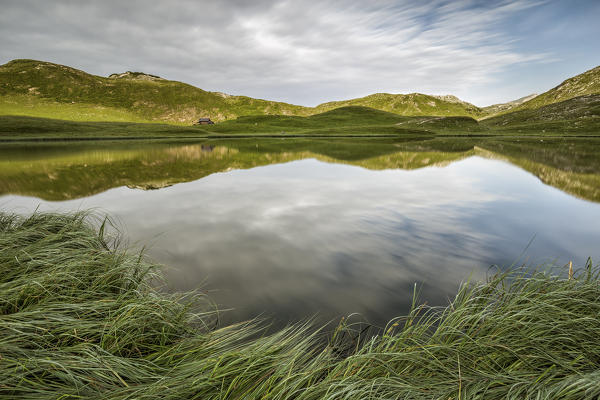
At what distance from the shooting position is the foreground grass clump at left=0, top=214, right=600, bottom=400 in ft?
7.90

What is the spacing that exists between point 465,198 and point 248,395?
13.9 metres

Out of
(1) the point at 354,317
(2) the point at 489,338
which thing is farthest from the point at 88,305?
(2) the point at 489,338

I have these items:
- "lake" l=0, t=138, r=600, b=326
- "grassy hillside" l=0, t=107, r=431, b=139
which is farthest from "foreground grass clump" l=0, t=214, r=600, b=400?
"grassy hillside" l=0, t=107, r=431, b=139

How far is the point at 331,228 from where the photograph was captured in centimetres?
930

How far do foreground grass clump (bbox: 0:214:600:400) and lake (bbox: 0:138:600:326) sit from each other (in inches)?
49.1

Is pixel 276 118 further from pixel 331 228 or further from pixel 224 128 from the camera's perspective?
pixel 331 228

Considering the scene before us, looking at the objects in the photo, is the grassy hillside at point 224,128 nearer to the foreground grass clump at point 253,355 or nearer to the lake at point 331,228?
the lake at point 331,228

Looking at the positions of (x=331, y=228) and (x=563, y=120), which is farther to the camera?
(x=563, y=120)

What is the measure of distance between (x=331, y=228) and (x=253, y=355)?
6.67 meters

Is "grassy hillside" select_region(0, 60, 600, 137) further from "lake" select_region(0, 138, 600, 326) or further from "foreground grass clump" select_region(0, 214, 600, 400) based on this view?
"foreground grass clump" select_region(0, 214, 600, 400)

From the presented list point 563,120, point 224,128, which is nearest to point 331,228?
point 224,128

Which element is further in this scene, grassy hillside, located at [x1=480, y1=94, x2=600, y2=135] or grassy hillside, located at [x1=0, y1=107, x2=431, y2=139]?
grassy hillside, located at [x1=480, y1=94, x2=600, y2=135]

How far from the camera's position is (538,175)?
19.0 metres

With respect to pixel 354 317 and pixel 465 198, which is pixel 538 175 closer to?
pixel 465 198
